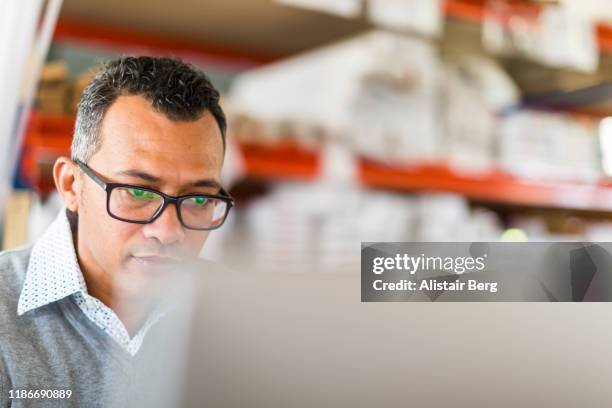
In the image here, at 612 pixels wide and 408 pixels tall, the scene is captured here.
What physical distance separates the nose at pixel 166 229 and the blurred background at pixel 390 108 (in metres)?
0.72

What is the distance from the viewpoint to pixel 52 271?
52cm

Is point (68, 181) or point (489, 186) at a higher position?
point (489, 186)

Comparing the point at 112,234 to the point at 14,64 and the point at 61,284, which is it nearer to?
the point at 61,284

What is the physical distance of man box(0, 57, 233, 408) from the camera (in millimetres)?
472

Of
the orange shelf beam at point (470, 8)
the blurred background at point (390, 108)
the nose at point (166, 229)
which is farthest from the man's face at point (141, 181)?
the orange shelf beam at point (470, 8)

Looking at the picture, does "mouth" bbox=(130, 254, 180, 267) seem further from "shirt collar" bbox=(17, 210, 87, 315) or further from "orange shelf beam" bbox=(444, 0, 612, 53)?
"orange shelf beam" bbox=(444, 0, 612, 53)

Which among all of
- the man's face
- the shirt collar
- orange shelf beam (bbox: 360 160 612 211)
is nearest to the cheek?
the man's face

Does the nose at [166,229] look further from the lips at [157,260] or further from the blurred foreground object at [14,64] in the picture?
the blurred foreground object at [14,64]

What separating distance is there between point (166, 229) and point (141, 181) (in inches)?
1.7

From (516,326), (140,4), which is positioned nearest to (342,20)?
(140,4)

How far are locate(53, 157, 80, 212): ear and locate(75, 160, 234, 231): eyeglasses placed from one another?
0.12 ft

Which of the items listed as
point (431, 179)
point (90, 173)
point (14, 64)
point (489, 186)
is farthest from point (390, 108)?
point (90, 173)

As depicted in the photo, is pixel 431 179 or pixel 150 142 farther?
pixel 431 179

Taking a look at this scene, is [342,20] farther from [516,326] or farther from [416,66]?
[516,326]
